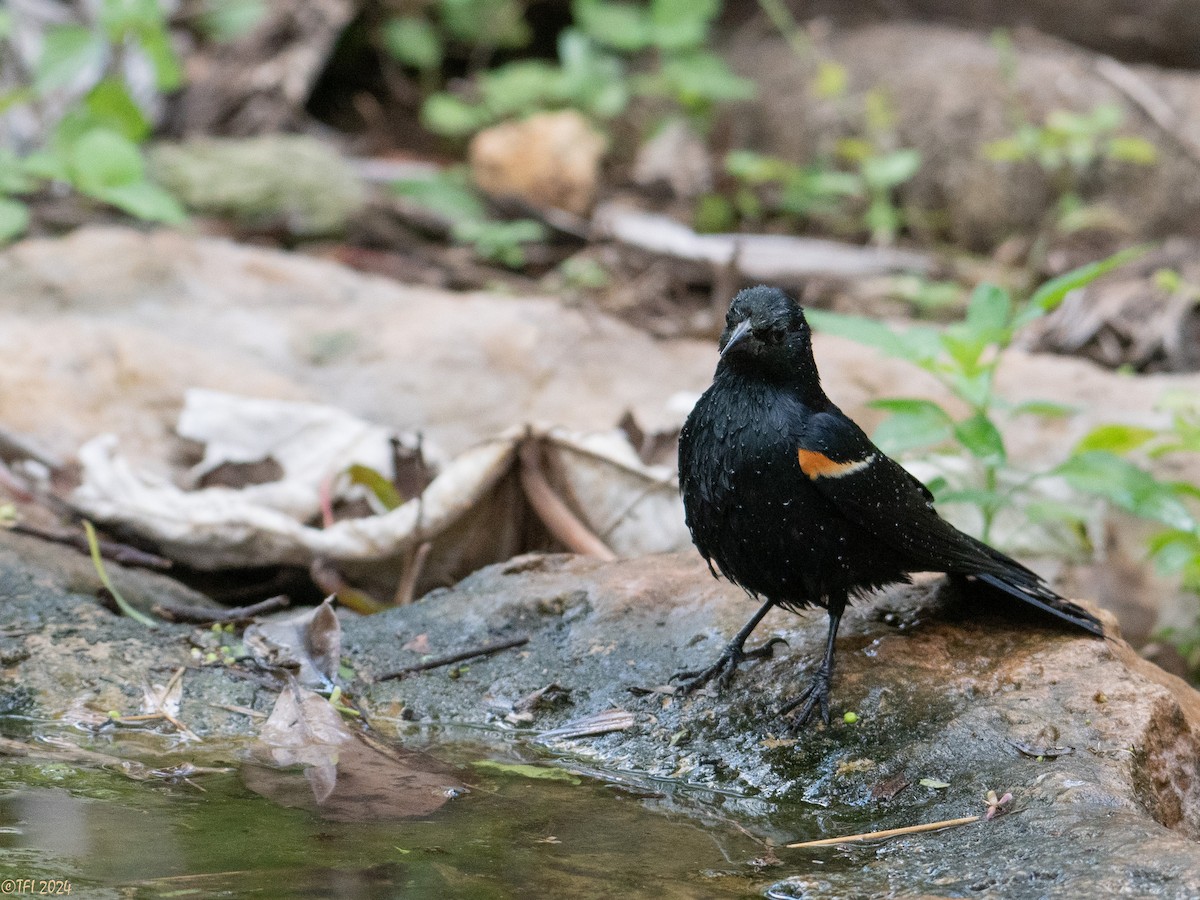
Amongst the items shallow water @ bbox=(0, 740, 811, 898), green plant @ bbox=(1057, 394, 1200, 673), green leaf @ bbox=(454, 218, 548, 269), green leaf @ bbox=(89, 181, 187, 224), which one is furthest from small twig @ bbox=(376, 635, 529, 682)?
green leaf @ bbox=(454, 218, 548, 269)

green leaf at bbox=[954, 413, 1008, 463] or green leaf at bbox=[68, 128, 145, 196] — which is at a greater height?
green leaf at bbox=[68, 128, 145, 196]

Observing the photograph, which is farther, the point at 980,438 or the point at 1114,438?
the point at 1114,438

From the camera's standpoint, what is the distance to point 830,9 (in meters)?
9.48

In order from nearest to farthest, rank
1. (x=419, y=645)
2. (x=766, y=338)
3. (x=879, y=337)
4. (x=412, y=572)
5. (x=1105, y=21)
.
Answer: (x=766, y=338), (x=419, y=645), (x=879, y=337), (x=412, y=572), (x=1105, y=21)

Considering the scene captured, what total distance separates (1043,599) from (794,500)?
72cm

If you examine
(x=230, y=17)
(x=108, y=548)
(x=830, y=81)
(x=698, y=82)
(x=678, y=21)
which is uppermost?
(x=678, y=21)

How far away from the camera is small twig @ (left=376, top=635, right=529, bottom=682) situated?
126 inches

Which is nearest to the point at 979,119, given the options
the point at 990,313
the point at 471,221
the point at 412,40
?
the point at 471,221

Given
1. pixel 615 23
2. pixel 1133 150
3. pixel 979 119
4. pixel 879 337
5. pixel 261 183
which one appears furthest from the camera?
pixel 615 23

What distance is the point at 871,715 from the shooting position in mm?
2838

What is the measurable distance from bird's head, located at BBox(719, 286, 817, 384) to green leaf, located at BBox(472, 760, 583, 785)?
1.04 metres

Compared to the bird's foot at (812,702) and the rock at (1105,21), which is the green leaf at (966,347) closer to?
the bird's foot at (812,702)

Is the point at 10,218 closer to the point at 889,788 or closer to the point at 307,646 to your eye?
the point at 307,646

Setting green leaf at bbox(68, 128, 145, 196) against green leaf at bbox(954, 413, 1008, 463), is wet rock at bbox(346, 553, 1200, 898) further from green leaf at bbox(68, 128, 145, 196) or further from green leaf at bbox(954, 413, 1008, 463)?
green leaf at bbox(68, 128, 145, 196)
